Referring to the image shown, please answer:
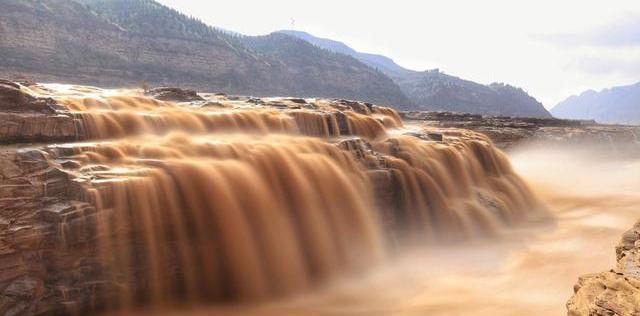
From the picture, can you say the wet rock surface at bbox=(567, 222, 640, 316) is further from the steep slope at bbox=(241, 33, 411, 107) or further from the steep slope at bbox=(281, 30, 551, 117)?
the steep slope at bbox=(281, 30, 551, 117)

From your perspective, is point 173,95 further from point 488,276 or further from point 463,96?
point 463,96

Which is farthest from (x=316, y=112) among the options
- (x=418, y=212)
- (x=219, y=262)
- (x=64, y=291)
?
(x=64, y=291)

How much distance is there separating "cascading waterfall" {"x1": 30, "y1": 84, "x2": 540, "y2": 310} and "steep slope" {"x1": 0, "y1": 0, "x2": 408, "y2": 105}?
5722cm

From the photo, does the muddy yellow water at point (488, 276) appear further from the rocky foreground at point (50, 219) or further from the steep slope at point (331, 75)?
the steep slope at point (331, 75)

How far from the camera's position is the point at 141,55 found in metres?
82.1

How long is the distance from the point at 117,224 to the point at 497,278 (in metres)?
6.80

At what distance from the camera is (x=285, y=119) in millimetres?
12766

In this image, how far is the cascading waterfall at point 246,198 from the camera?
7.16 metres

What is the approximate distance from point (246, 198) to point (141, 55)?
81.5 m

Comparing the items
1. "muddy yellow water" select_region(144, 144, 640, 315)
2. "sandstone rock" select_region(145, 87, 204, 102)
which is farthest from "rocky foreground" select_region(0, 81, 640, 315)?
"sandstone rock" select_region(145, 87, 204, 102)

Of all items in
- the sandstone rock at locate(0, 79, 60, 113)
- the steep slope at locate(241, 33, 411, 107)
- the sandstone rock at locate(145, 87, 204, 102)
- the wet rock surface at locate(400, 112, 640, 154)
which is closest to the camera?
the sandstone rock at locate(0, 79, 60, 113)

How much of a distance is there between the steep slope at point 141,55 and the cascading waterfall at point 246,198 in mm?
57215

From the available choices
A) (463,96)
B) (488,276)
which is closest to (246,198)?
(488,276)

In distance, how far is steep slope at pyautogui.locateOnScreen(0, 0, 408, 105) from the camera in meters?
64.7
